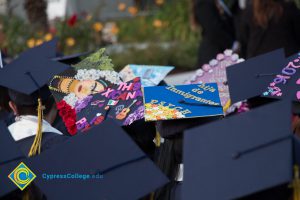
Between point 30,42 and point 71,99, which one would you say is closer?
point 71,99

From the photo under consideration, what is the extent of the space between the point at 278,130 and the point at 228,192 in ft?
1.00

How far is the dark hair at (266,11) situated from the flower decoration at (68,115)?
2754 millimetres

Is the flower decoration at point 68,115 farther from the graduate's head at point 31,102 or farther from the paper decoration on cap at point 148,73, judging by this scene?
the paper decoration on cap at point 148,73

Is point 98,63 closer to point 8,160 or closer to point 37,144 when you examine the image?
point 37,144

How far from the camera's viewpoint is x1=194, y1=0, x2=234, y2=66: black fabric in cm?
753

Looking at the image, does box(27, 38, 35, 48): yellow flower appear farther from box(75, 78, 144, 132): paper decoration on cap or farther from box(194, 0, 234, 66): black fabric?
box(75, 78, 144, 132): paper decoration on cap

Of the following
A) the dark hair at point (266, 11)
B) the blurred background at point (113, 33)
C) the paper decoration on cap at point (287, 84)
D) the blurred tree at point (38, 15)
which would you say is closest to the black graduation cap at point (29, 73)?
the paper decoration on cap at point (287, 84)

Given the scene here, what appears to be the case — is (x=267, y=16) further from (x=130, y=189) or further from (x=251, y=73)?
(x=130, y=189)

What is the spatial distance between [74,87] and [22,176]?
0.91m

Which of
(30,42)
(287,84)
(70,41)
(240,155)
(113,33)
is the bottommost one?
(113,33)

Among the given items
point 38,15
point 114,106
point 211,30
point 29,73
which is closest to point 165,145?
point 114,106

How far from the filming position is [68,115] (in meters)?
3.98

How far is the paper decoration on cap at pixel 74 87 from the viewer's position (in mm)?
3981

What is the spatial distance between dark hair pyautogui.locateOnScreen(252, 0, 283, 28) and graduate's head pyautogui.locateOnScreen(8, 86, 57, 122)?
2.76 metres
